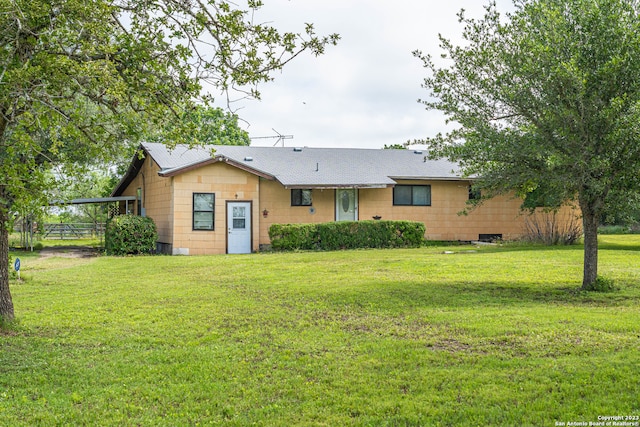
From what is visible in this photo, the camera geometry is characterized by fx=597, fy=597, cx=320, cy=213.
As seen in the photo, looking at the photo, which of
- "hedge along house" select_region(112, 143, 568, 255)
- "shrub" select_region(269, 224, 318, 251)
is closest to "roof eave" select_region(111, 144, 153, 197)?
"hedge along house" select_region(112, 143, 568, 255)

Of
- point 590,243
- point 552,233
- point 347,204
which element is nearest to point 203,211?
point 347,204

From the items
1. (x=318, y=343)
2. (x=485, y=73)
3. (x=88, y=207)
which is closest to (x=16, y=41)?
(x=318, y=343)

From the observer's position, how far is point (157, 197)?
2217 centimetres

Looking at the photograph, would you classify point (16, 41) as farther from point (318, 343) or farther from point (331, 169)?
point (331, 169)

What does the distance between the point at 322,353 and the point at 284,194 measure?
16.3 meters

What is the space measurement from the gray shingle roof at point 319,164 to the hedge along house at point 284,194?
1.6 inches

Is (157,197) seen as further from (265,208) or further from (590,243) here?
(590,243)

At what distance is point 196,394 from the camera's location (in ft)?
16.3

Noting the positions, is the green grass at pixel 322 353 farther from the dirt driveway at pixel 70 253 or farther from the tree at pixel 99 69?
the dirt driveway at pixel 70 253

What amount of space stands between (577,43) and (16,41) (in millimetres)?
7855

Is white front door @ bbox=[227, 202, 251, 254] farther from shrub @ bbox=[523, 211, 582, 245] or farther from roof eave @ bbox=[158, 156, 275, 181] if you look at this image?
shrub @ bbox=[523, 211, 582, 245]

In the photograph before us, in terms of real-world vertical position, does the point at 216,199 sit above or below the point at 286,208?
above

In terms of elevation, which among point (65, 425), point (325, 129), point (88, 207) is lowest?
point (65, 425)

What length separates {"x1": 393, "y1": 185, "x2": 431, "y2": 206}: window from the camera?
2373cm
